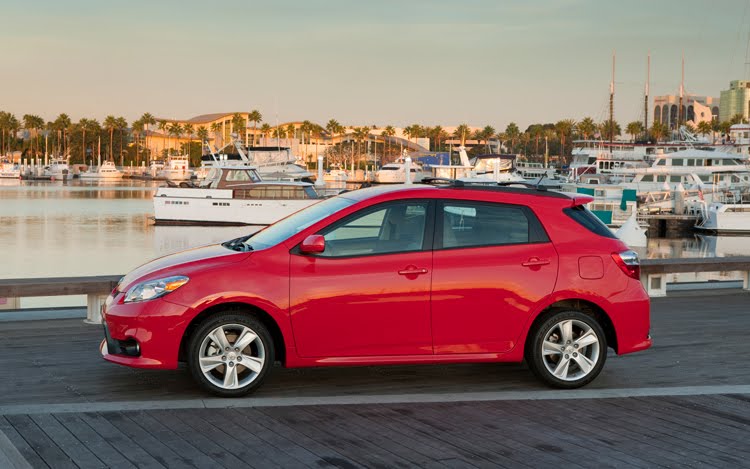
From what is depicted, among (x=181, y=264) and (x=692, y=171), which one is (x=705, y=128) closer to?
(x=692, y=171)

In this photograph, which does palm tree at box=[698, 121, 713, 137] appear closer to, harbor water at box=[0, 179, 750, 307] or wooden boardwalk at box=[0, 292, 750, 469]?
harbor water at box=[0, 179, 750, 307]

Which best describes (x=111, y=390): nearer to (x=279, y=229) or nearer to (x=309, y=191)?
(x=279, y=229)

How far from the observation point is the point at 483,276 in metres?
7.44

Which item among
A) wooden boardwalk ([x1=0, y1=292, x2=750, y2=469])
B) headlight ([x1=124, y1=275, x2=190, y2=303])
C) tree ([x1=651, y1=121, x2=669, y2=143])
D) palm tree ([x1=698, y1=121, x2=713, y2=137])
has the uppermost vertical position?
palm tree ([x1=698, y1=121, x2=713, y2=137])

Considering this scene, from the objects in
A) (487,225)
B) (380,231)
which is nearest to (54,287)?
(380,231)

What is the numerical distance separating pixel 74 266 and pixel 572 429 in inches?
1381

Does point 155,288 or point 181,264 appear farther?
point 181,264

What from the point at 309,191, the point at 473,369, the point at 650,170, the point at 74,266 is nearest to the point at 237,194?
the point at 309,191

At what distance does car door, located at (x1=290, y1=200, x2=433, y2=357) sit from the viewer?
23.5 feet

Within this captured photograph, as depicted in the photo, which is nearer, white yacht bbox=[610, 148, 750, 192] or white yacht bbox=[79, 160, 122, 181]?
white yacht bbox=[610, 148, 750, 192]

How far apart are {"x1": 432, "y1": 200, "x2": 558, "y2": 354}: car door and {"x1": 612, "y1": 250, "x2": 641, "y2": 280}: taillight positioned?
543 millimetres

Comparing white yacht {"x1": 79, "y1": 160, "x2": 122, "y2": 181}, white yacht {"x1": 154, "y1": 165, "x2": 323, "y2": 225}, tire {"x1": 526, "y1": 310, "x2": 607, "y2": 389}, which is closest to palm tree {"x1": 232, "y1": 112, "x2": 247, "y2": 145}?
white yacht {"x1": 79, "y1": 160, "x2": 122, "y2": 181}

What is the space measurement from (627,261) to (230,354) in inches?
129

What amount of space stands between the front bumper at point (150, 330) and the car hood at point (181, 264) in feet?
0.79
